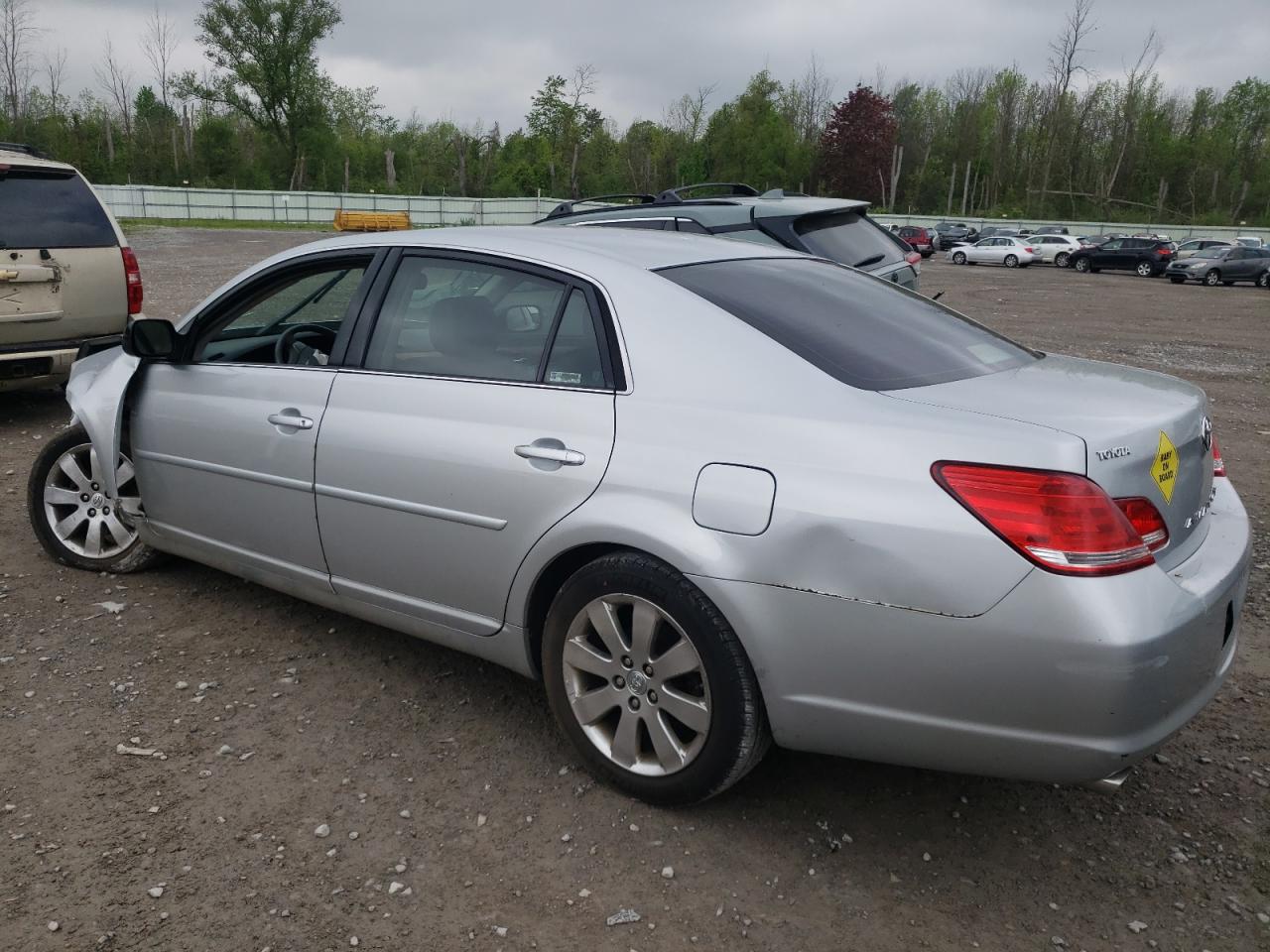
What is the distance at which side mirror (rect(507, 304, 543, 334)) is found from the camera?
3234 millimetres

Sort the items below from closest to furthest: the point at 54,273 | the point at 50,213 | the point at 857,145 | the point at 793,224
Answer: the point at 54,273, the point at 50,213, the point at 793,224, the point at 857,145

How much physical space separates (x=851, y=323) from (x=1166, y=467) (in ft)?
3.19

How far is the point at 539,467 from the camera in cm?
298

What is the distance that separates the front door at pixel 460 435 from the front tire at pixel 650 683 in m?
0.25

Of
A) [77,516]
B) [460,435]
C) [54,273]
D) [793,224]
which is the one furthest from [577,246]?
[54,273]

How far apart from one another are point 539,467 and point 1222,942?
2.05 metres

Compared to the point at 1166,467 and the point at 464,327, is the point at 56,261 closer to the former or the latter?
the point at 464,327

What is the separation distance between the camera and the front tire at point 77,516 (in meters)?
4.68

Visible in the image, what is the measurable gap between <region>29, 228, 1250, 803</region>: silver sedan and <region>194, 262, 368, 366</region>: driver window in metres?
0.03

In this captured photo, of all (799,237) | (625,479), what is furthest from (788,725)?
(799,237)

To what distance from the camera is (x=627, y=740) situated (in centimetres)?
297

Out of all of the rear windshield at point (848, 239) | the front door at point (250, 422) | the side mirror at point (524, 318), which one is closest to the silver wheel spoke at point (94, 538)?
the front door at point (250, 422)

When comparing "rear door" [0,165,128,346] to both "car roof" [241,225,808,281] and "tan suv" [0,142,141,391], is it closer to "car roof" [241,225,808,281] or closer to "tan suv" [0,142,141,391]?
"tan suv" [0,142,141,391]

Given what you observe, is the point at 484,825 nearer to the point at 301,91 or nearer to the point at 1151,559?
the point at 1151,559
